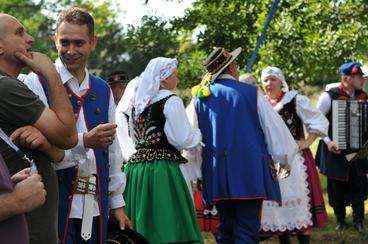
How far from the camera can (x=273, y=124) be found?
6059 mm

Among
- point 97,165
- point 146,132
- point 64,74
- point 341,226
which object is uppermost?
point 64,74

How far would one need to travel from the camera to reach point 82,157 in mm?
4117

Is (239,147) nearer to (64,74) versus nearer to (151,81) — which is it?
(151,81)

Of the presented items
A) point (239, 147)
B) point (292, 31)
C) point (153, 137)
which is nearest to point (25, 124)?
point (153, 137)

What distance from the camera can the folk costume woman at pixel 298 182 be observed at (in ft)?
25.0

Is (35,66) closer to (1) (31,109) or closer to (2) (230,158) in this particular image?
(1) (31,109)

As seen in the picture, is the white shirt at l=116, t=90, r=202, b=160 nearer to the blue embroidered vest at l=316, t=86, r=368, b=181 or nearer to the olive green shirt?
the olive green shirt

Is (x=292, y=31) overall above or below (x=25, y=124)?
above

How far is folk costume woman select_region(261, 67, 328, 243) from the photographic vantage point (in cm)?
761

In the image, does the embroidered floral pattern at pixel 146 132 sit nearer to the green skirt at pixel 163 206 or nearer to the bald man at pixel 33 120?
the green skirt at pixel 163 206

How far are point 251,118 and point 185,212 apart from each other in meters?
0.86

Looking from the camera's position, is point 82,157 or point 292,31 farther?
point 292,31

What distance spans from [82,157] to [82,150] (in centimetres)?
8

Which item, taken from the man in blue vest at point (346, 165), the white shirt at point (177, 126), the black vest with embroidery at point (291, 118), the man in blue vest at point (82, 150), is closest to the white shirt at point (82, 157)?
the man in blue vest at point (82, 150)
